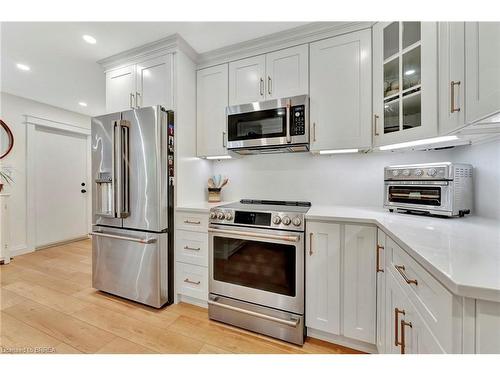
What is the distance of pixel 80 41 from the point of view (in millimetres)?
1994

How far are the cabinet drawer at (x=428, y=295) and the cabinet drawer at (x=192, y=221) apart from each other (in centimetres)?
141

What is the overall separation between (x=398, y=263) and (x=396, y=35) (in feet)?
5.03

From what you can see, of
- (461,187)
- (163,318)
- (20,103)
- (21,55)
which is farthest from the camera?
(20,103)

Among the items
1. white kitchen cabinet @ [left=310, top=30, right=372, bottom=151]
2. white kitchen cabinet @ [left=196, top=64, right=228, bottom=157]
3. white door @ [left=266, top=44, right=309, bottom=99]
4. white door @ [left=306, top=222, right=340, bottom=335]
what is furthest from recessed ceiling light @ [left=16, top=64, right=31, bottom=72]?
white door @ [left=306, top=222, right=340, bottom=335]

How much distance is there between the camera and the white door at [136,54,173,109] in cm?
201

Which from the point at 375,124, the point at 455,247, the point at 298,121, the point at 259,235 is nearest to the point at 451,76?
the point at 375,124

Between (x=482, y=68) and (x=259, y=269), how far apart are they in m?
1.61

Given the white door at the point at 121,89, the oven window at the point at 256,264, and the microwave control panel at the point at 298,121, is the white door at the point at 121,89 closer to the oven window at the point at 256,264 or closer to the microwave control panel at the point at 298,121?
the microwave control panel at the point at 298,121

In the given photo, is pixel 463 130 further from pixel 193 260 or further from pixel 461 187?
pixel 193 260

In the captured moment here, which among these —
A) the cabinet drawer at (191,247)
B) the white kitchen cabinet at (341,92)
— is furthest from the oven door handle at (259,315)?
the white kitchen cabinet at (341,92)
